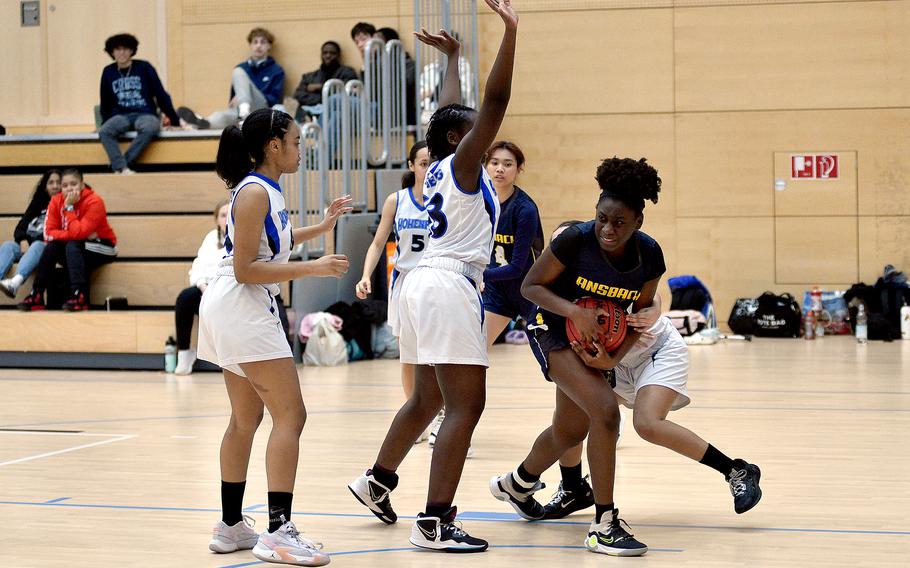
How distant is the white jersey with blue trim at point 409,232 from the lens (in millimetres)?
5770

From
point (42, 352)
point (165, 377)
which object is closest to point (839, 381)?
point (165, 377)

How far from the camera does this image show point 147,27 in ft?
45.6

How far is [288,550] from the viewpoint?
11.9ft

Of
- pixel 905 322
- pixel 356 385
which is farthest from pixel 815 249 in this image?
pixel 356 385

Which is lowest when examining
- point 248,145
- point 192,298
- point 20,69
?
point 192,298

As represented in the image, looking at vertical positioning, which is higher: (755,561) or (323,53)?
(323,53)

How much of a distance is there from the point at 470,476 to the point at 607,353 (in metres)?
1.47

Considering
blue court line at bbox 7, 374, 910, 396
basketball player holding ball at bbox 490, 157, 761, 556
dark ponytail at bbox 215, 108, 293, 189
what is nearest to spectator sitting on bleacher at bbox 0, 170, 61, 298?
blue court line at bbox 7, 374, 910, 396

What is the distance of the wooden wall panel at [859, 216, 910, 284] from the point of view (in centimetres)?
1238

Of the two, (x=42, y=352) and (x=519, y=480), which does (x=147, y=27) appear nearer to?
(x=42, y=352)

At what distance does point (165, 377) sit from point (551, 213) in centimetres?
531

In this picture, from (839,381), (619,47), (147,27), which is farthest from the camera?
(147,27)

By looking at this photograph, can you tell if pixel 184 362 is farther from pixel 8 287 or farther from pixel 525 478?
pixel 525 478

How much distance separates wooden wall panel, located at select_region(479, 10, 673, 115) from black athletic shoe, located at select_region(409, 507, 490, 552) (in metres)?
9.55
